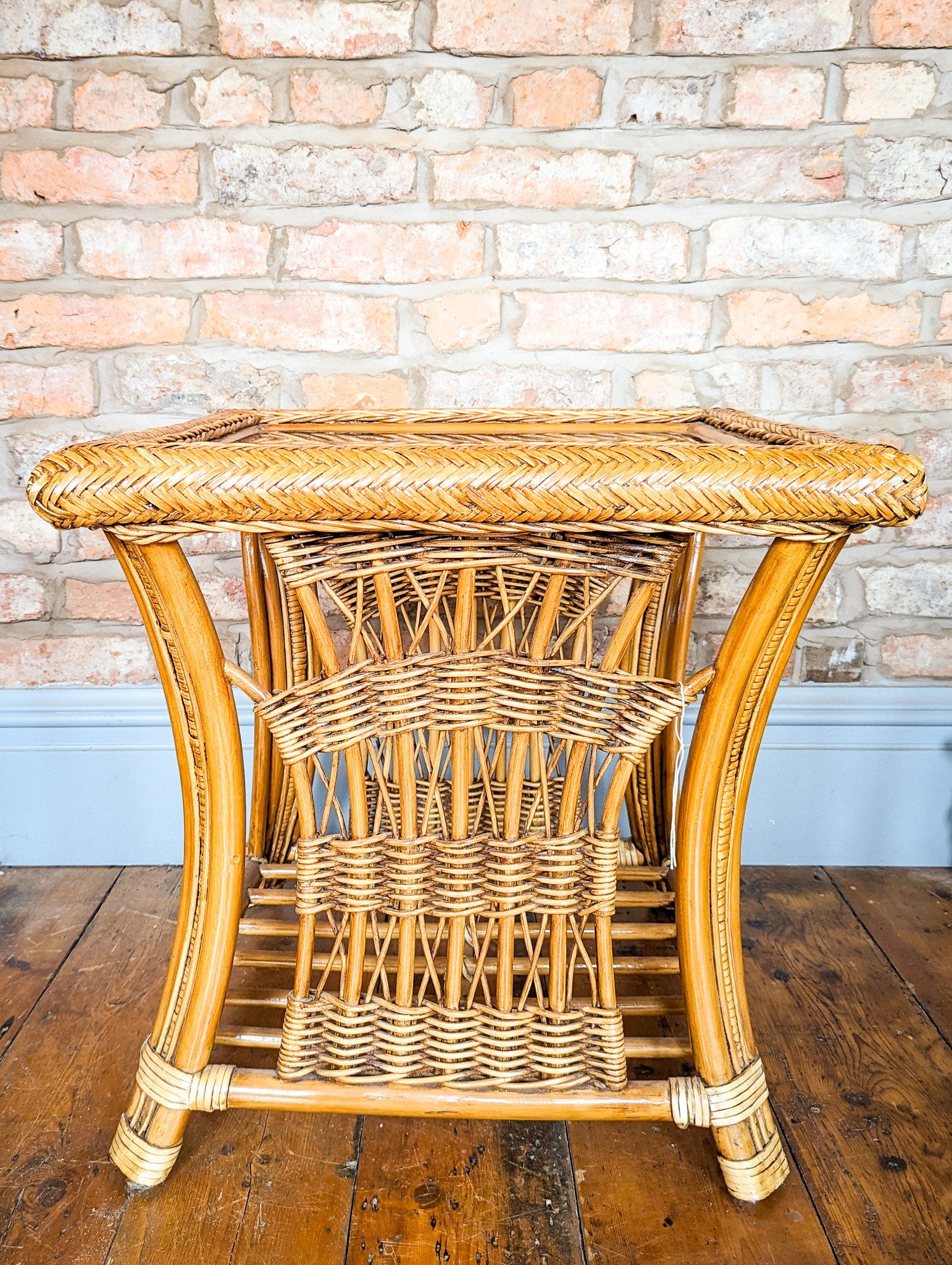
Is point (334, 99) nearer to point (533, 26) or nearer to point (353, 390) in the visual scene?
point (533, 26)

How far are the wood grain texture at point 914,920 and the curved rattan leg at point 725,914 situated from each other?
15.9 inches

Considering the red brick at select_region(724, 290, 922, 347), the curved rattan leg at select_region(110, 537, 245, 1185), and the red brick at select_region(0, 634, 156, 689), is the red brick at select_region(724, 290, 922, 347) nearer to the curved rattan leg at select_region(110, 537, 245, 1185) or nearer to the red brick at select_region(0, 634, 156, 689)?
the curved rattan leg at select_region(110, 537, 245, 1185)

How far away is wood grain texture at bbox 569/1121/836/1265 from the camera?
0.87 metres

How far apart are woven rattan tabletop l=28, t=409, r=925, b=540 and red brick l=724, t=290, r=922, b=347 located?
71 cm

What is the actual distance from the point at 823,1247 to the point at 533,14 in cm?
152

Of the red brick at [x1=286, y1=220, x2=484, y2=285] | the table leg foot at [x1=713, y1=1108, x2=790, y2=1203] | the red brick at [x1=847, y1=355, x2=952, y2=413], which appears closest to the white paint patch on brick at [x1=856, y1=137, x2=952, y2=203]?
the red brick at [x1=847, y1=355, x2=952, y2=413]

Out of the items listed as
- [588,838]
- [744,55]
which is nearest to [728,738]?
[588,838]

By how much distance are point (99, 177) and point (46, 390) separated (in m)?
0.32

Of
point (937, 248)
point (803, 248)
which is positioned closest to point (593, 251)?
point (803, 248)

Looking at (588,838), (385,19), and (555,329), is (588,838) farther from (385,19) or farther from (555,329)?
A: (385,19)

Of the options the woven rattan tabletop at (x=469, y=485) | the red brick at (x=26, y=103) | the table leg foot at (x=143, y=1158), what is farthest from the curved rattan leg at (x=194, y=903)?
the red brick at (x=26, y=103)

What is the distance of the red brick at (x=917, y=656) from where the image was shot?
1.51 metres

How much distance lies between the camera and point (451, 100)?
1292 millimetres

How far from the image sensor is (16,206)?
133cm
